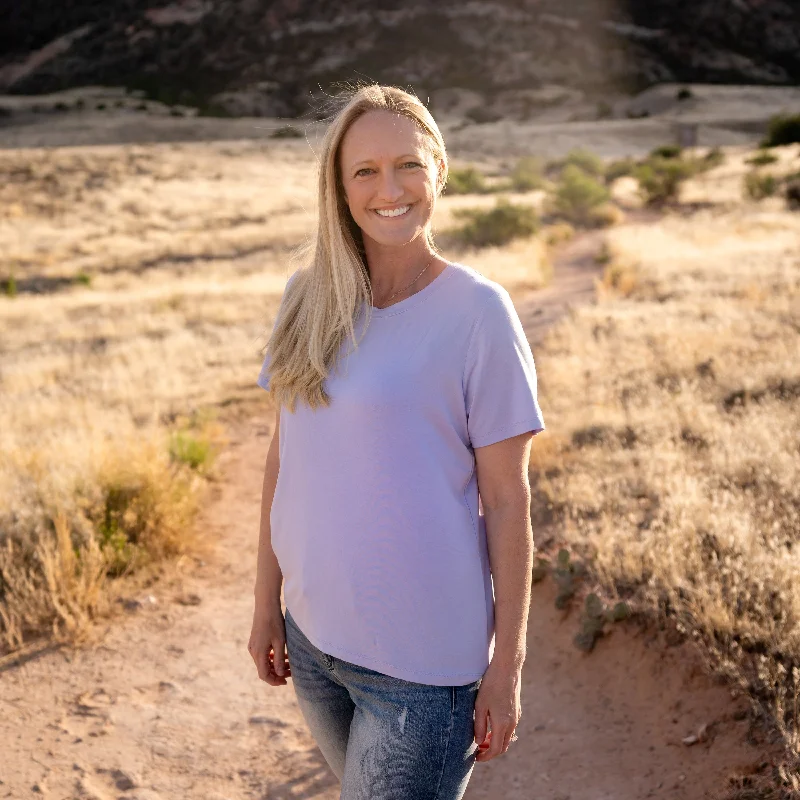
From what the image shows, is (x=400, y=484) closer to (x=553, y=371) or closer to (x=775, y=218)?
(x=553, y=371)

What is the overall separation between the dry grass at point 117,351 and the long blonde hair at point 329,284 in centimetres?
29

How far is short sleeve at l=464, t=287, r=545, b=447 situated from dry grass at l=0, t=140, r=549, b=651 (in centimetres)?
83

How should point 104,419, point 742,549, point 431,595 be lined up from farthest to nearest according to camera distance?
point 104,419
point 742,549
point 431,595

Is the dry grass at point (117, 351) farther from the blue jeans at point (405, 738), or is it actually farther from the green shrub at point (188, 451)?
the blue jeans at point (405, 738)

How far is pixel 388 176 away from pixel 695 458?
4083 mm

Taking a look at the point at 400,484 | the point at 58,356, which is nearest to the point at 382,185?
the point at 400,484

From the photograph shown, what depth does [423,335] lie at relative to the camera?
6.05 feet

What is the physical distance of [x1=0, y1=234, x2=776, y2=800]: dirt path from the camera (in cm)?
344

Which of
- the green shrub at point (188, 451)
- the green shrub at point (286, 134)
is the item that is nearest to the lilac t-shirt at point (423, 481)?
the green shrub at point (188, 451)

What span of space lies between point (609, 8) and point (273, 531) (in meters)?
94.1

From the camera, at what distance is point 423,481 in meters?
1.81

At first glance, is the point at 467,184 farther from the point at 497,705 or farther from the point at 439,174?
the point at 497,705

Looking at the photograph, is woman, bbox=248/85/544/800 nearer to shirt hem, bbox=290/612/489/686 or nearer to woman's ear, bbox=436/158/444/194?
shirt hem, bbox=290/612/489/686

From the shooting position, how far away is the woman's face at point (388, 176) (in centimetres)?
196
